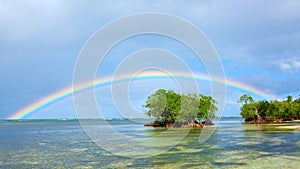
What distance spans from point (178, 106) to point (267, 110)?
41.5 m

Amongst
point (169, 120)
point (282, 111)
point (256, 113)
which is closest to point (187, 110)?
point (169, 120)

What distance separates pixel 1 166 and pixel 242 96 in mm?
97953

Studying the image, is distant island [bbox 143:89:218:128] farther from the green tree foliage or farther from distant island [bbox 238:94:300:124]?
distant island [bbox 238:94:300:124]

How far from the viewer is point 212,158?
26641mm

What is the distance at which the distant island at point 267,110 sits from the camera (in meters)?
112

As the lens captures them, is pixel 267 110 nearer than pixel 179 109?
No

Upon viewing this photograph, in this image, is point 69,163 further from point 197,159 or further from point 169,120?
point 169,120

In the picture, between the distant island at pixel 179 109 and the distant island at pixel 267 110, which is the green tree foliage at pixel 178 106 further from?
the distant island at pixel 267 110

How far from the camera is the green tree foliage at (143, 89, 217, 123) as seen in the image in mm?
83875

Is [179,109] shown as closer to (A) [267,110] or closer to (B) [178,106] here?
(B) [178,106]

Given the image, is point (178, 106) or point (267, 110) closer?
point (178, 106)

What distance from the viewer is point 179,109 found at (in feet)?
280

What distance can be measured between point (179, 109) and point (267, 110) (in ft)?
139

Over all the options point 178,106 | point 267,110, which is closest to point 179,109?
point 178,106
